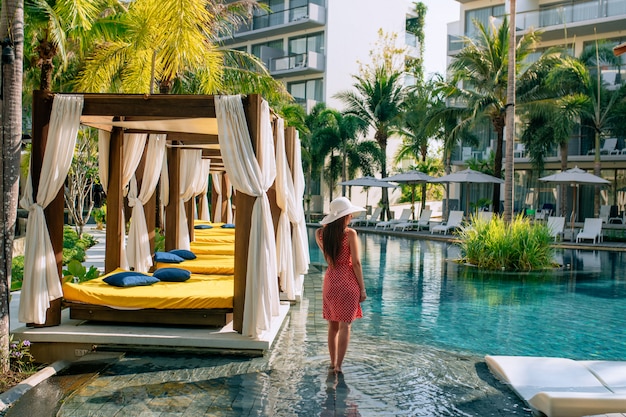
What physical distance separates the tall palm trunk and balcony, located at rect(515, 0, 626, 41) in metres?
28.4

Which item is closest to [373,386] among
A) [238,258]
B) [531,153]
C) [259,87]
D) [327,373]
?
[327,373]

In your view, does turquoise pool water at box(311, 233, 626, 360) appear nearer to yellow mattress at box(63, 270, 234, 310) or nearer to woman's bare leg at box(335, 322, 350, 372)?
woman's bare leg at box(335, 322, 350, 372)

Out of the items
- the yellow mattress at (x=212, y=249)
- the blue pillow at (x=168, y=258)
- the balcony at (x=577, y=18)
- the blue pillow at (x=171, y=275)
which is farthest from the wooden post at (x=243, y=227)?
the balcony at (x=577, y=18)

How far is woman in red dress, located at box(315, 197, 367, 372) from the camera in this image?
21.0ft

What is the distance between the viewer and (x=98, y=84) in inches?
565

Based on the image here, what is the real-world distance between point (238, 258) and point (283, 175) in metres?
2.60

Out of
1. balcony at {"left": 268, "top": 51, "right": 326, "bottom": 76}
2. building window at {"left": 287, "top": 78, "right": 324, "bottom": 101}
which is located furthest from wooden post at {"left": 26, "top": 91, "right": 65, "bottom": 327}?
building window at {"left": 287, "top": 78, "right": 324, "bottom": 101}

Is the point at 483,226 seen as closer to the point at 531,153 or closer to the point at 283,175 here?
the point at 283,175

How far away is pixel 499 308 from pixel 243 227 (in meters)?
5.09

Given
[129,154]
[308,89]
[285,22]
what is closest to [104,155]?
[129,154]

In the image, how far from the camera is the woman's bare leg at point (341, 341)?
6.44 m

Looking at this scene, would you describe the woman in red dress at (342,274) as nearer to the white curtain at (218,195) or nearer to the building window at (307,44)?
the white curtain at (218,195)

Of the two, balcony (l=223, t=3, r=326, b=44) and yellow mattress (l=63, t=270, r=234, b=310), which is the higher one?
balcony (l=223, t=3, r=326, b=44)

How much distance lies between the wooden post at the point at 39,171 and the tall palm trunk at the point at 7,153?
1.43 meters
